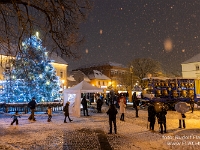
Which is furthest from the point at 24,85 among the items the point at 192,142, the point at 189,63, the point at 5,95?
the point at 189,63

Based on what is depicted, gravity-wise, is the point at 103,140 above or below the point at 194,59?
below

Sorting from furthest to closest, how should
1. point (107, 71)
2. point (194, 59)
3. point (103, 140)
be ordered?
point (107, 71)
point (194, 59)
point (103, 140)

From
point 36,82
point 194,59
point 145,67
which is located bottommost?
point 36,82

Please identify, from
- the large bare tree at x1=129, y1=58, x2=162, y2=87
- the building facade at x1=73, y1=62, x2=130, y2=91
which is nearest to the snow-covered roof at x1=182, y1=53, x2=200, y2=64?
the large bare tree at x1=129, y1=58, x2=162, y2=87

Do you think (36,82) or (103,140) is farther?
(36,82)

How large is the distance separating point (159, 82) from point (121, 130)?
13129 millimetres

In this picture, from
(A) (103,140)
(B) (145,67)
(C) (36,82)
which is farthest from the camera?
(B) (145,67)

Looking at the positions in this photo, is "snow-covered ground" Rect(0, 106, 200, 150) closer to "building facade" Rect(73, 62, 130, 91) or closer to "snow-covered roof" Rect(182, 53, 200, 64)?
"snow-covered roof" Rect(182, 53, 200, 64)

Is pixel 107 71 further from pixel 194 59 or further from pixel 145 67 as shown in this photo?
pixel 194 59

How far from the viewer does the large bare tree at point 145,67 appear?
2098 inches

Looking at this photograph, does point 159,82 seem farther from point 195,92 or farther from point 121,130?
point 121,130

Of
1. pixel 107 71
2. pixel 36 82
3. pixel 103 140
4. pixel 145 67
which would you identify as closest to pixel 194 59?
pixel 145 67

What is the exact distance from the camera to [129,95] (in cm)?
3569

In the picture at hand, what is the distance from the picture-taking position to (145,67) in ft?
176
